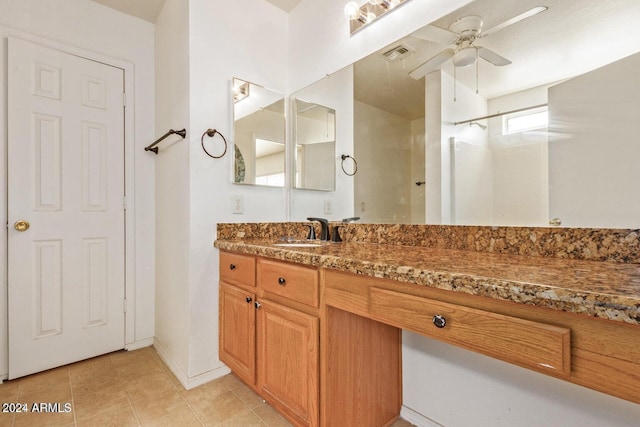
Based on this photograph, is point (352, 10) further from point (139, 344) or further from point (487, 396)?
point (139, 344)

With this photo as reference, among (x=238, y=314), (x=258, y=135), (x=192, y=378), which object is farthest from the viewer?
(x=258, y=135)

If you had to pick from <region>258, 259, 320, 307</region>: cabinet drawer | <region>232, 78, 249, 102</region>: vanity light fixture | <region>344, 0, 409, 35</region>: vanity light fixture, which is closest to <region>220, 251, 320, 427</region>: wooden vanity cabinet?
<region>258, 259, 320, 307</region>: cabinet drawer

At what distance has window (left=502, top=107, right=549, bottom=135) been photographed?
1.05m

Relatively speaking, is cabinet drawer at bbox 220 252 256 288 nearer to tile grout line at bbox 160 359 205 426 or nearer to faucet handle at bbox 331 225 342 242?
faucet handle at bbox 331 225 342 242

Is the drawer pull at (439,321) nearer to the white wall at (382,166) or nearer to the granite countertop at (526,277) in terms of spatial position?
the granite countertop at (526,277)

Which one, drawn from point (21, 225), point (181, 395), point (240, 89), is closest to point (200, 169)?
point (240, 89)

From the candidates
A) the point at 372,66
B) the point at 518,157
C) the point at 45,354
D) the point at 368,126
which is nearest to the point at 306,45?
the point at 372,66

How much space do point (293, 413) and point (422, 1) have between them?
1975 mm

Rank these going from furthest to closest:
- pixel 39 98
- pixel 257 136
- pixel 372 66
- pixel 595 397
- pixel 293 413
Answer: pixel 257 136, pixel 39 98, pixel 372 66, pixel 293 413, pixel 595 397

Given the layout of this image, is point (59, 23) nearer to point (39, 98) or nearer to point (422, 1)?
point (39, 98)

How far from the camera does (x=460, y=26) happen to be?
1.26m

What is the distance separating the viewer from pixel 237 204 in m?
1.93

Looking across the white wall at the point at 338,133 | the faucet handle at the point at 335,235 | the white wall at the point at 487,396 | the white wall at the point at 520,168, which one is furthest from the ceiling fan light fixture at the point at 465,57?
the white wall at the point at 487,396

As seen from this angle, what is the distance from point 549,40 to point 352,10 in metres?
1.05
